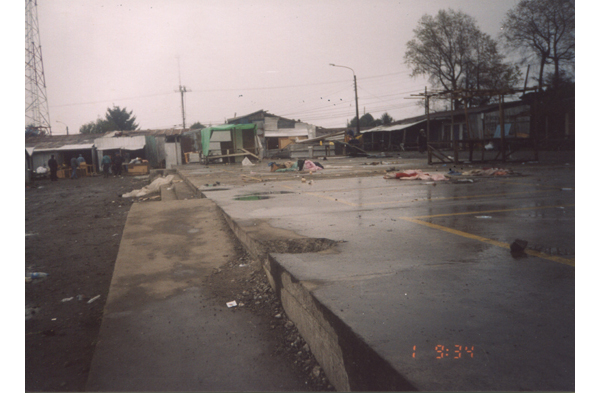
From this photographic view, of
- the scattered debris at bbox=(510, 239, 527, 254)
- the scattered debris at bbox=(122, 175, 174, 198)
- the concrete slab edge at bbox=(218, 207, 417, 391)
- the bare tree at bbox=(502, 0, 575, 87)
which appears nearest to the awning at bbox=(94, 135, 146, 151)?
the scattered debris at bbox=(122, 175, 174, 198)

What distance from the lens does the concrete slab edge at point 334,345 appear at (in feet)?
4.52

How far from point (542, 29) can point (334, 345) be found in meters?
7.82

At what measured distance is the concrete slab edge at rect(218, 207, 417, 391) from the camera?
138 centimetres

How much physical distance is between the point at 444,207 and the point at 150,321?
3708 millimetres

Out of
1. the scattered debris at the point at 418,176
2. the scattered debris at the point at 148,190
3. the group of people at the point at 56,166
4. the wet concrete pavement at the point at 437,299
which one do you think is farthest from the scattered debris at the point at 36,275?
the group of people at the point at 56,166

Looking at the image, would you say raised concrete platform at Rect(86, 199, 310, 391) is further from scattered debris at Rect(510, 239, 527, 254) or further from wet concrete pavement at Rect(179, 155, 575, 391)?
scattered debris at Rect(510, 239, 527, 254)

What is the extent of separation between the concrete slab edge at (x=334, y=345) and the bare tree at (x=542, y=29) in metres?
4.43

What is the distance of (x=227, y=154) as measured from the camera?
74.7 ft

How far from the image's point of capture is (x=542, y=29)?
7156mm

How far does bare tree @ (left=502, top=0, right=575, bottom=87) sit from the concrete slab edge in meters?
4.43

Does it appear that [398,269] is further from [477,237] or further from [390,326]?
[477,237]

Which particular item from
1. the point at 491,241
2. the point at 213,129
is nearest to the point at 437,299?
the point at 491,241
